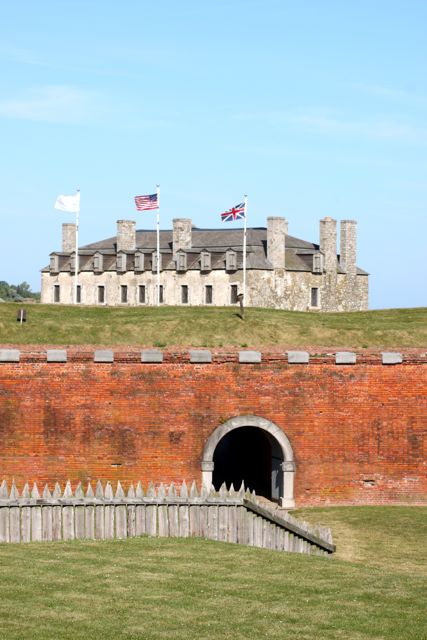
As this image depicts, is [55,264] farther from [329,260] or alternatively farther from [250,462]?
[250,462]

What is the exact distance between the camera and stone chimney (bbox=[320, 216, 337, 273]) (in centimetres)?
8631

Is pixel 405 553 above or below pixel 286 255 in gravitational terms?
below

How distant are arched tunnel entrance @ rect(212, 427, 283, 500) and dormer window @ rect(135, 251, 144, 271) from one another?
5265 centimetres

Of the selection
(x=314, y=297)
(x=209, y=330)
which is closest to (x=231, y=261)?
(x=314, y=297)

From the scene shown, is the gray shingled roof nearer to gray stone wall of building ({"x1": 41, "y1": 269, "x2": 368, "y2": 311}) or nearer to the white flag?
gray stone wall of building ({"x1": 41, "y1": 269, "x2": 368, "y2": 311})

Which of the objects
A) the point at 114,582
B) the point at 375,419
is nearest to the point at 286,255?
the point at 375,419

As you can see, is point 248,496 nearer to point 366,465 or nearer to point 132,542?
point 132,542

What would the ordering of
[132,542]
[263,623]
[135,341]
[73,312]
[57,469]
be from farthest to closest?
[73,312], [135,341], [57,469], [132,542], [263,623]

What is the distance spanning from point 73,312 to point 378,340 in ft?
41.1

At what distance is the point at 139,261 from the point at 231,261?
30.8 ft

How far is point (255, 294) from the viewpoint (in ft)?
265

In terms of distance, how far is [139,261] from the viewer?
88.1 metres

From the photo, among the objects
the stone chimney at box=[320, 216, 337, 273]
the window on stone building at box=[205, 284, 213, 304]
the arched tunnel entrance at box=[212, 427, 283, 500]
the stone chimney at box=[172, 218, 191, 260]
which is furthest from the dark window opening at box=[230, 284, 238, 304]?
the arched tunnel entrance at box=[212, 427, 283, 500]

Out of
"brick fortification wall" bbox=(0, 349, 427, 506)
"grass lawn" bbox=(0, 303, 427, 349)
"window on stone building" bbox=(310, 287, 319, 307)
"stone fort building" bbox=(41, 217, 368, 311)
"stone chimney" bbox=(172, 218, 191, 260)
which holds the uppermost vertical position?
"stone chimney" bbox=(172, 218, 191, 260)
